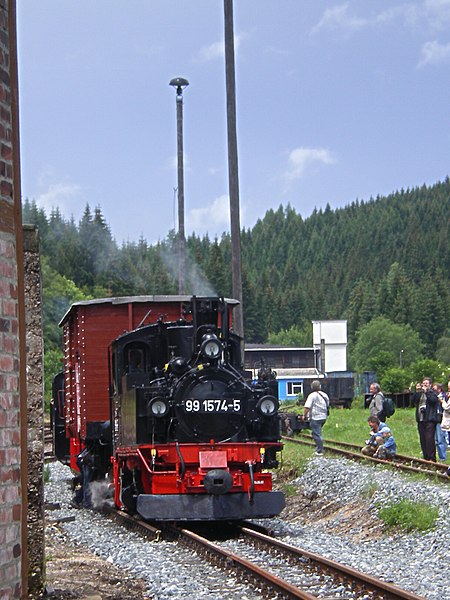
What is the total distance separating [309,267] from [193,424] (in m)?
174

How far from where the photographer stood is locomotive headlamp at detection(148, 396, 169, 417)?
1220 cm

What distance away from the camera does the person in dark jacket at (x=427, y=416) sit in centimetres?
1636

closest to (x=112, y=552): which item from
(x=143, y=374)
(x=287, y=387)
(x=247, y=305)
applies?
(x=143, y=374)

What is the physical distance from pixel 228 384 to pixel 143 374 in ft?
3.71

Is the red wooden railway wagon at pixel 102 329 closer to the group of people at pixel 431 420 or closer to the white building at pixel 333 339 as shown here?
the group of people at pixel 431 420

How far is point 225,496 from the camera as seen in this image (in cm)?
1207

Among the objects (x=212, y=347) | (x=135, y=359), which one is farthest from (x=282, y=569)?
(x=135, y=359)

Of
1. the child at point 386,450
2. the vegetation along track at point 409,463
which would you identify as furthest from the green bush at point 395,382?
the child at point 386,450

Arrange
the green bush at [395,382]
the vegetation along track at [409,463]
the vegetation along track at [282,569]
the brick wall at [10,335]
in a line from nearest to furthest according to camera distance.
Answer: the brick wall at [10,335]
the vegetation along track at [282,569]
the vegetation along track at [409,463]
the green bush at [395,382]

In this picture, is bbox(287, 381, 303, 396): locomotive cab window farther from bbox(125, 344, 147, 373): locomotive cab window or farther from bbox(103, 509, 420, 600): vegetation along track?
bbox(103, 509, 420, 600): vegetation along track

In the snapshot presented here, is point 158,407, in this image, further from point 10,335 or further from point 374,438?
point 10,335

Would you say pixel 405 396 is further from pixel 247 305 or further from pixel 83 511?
pixel 247 305

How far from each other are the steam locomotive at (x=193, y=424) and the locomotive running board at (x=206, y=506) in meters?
0.01

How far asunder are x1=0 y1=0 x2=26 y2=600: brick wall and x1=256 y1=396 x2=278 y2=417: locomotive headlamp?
7826 millimetres
